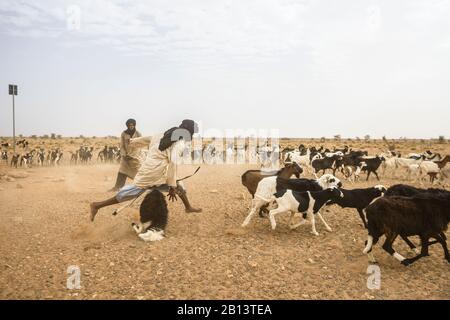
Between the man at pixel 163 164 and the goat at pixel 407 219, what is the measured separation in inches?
129

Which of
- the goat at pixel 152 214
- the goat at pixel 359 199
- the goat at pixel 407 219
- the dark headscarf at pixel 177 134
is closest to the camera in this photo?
the goat at pixel 407 219

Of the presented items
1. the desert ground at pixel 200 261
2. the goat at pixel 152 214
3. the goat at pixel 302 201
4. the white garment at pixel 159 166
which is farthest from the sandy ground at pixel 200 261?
the white garment at pixel 159 166

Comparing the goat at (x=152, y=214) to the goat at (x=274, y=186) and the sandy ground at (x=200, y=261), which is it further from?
the goat at (x=274, y=186)

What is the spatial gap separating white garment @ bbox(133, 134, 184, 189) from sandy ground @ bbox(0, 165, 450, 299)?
3.42ft

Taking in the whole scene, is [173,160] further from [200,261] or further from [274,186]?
[274,186]

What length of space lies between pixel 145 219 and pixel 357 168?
12149mm

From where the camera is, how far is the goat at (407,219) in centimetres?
575

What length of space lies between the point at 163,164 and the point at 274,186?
265 cm

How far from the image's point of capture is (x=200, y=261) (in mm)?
5785

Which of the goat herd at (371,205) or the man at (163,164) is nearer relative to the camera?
the goat herd at (371,205)

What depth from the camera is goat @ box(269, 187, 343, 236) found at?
290 inches

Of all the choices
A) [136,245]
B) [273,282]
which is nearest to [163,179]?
[136,245]

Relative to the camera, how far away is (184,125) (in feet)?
22.3
